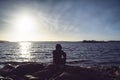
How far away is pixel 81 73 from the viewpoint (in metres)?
14.3

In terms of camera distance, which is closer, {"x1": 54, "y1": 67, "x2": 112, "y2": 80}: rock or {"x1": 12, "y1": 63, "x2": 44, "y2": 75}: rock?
{"x1": 54, "y1": 67, "x2": 112, "y2": 80}: rock

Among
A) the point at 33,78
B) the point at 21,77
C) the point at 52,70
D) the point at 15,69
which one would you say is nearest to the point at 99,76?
the point at 52,70

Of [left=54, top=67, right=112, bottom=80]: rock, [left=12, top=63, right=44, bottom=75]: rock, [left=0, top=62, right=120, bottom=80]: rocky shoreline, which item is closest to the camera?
[left=54, top=67, right=112, bottom=80]: rock

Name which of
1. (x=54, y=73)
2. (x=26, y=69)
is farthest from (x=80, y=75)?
(x=26, y=69)

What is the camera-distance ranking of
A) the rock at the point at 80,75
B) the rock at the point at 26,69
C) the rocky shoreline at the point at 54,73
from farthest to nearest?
the rock at the point at 26,69 → the rocky shoreline at the point at 54,73 → the rock at the point at 80,75

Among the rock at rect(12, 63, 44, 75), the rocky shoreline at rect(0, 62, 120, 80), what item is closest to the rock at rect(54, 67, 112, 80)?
the rocky shoreline at rect(0, 62, 120, 80)

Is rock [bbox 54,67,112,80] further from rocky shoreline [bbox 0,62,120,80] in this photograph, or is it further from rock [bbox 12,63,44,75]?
rock [bbox 12,63,44,75]

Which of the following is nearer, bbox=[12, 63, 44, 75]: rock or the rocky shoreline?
the rocky shoreline

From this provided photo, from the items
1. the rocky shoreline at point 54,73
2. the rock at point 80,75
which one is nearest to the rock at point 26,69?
the rocky shoreline at point 54,73

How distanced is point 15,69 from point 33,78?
139 inches

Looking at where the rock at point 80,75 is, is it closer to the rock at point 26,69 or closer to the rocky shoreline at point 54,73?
the rocky shoreline at point 54,73

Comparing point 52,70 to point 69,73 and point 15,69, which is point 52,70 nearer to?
point 69,73

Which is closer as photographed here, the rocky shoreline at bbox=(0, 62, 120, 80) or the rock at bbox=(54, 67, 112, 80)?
the rock at bbox=(54, 67, 112, 80)

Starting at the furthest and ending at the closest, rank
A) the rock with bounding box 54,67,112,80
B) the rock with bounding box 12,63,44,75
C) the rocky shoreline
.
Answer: the rock with bounding box 12,63,44,75 < the rocky shoreline < the rock with bounding box 54,67,112,80
